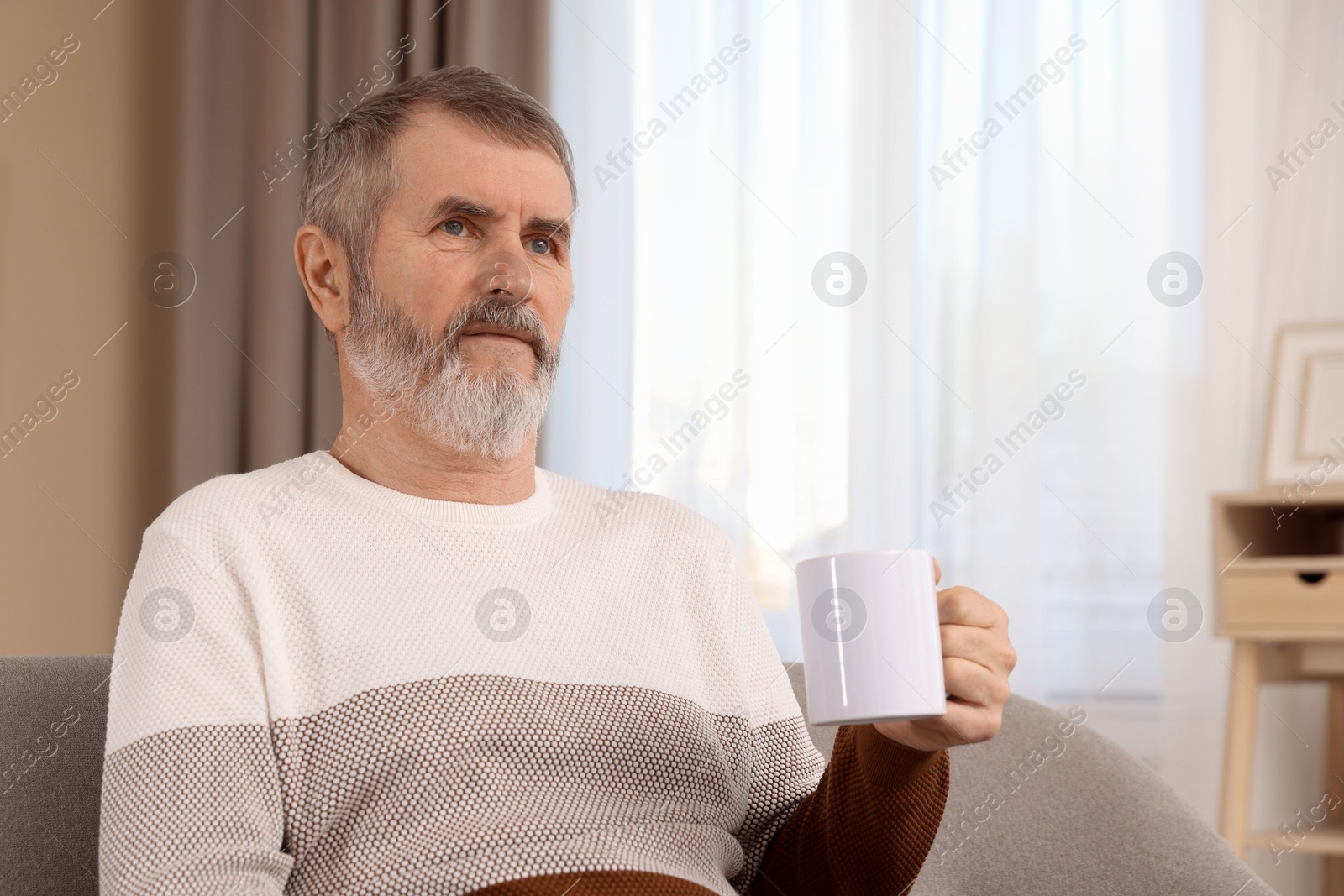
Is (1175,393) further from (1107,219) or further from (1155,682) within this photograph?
(1155,682)

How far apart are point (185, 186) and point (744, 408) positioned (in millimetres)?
1296

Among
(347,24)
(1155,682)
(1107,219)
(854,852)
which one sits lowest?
(1155,682)

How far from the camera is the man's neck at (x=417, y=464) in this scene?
1104mm

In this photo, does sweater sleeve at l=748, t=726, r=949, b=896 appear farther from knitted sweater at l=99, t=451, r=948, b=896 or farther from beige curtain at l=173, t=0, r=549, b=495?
beige curtain at l=173, t=0, r=549, b=495

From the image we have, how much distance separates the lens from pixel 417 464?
1.11 meters

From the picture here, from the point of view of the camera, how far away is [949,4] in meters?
2.45

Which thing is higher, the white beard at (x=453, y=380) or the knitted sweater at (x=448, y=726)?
the white beard at (x=453, y=380)

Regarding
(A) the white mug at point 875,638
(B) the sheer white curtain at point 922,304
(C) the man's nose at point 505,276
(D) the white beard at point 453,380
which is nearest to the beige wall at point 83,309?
(B) the sheer white curtain at point 922,304

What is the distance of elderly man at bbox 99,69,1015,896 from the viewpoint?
2.79ft

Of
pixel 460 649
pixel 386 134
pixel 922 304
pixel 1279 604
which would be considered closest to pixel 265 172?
pixel 922 304

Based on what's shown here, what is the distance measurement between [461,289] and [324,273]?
0.61ft

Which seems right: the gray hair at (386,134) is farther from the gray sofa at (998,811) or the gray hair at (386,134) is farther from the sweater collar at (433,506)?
the gray sofa at (998,811)

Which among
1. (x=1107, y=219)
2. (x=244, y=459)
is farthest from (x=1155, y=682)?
(x=244, y=459)

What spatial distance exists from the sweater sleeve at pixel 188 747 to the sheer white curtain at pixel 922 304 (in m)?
1.62
